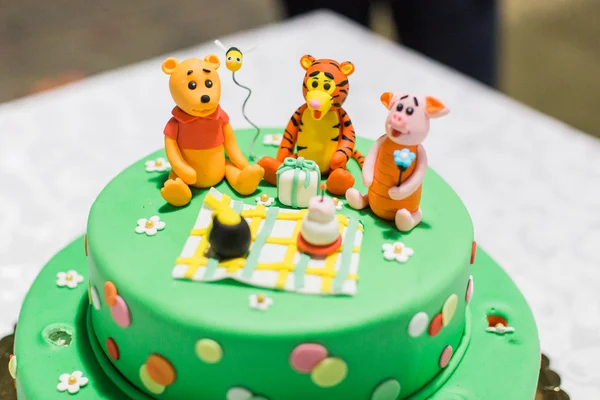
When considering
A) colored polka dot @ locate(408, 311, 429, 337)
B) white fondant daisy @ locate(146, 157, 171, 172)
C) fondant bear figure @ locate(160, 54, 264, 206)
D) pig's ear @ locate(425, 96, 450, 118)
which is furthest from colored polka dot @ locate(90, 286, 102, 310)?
pig's ear @ locate(425, 96, 450, 118)

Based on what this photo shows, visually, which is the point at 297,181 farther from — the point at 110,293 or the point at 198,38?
the point at 198,38

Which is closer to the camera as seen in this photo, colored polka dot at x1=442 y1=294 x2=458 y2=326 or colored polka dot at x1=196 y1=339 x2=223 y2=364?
colored polka dot at x1=196 y1=339 x2=223 y2=364

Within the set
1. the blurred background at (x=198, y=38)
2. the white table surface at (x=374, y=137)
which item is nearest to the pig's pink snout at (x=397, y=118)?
the white table surface at (x=374, y=137)

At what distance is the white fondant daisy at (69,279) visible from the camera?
1.94m

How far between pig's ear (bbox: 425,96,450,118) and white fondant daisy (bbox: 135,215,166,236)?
0.65m

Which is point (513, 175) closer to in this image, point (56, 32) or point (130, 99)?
point (130, 99)

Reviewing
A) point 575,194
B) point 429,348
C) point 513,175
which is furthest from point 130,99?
point 429,348

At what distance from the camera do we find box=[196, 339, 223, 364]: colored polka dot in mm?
1417

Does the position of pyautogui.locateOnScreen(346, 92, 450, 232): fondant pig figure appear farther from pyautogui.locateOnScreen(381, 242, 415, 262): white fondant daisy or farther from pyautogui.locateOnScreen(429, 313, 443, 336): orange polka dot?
pyautogui.locateOnScreen(429, 313, 443, 336): orange polka dot

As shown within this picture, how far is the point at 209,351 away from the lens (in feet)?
4.68

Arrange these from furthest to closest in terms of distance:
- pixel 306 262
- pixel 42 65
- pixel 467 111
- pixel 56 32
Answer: pixel 56 32, pixel 42 65, pixel 467 111, pixel 306 262

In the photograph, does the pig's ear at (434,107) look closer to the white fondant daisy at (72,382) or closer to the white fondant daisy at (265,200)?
the white fondant daisy at (265,200)

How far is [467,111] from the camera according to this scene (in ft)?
10.8

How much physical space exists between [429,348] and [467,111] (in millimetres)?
1926
